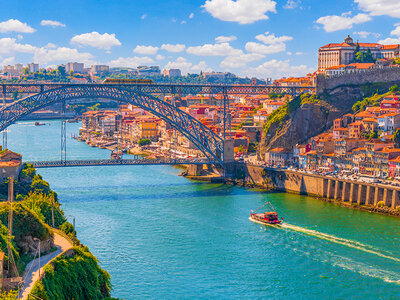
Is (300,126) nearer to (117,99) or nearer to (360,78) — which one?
(360,78)

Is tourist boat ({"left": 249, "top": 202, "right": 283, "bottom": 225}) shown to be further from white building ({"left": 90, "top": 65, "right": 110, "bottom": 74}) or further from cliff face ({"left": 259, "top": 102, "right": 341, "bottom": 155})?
white building ({"left": 90, "top": 65, "right": 110, "bottom": 74})

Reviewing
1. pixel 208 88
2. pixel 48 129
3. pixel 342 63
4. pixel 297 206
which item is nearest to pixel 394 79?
pixel 342 63

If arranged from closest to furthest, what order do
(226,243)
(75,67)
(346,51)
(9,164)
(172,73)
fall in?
1. (226,243)
2. (9,164)
3. (346,51)
4. (75,67)
5. (172,73)

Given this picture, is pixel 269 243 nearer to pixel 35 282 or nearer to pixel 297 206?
Result: pixel 297 206

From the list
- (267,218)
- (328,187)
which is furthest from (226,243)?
(328,187)

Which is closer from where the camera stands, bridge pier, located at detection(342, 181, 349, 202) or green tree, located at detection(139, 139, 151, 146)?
bridge pier, located at detection(342, 181, 349, 202)

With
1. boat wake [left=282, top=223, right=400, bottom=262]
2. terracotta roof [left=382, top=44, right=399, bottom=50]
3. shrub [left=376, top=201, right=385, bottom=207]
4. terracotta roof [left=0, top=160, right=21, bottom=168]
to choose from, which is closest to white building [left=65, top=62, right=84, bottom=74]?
terracotta roof [left=382, top=44, right=399, bottom=50]
